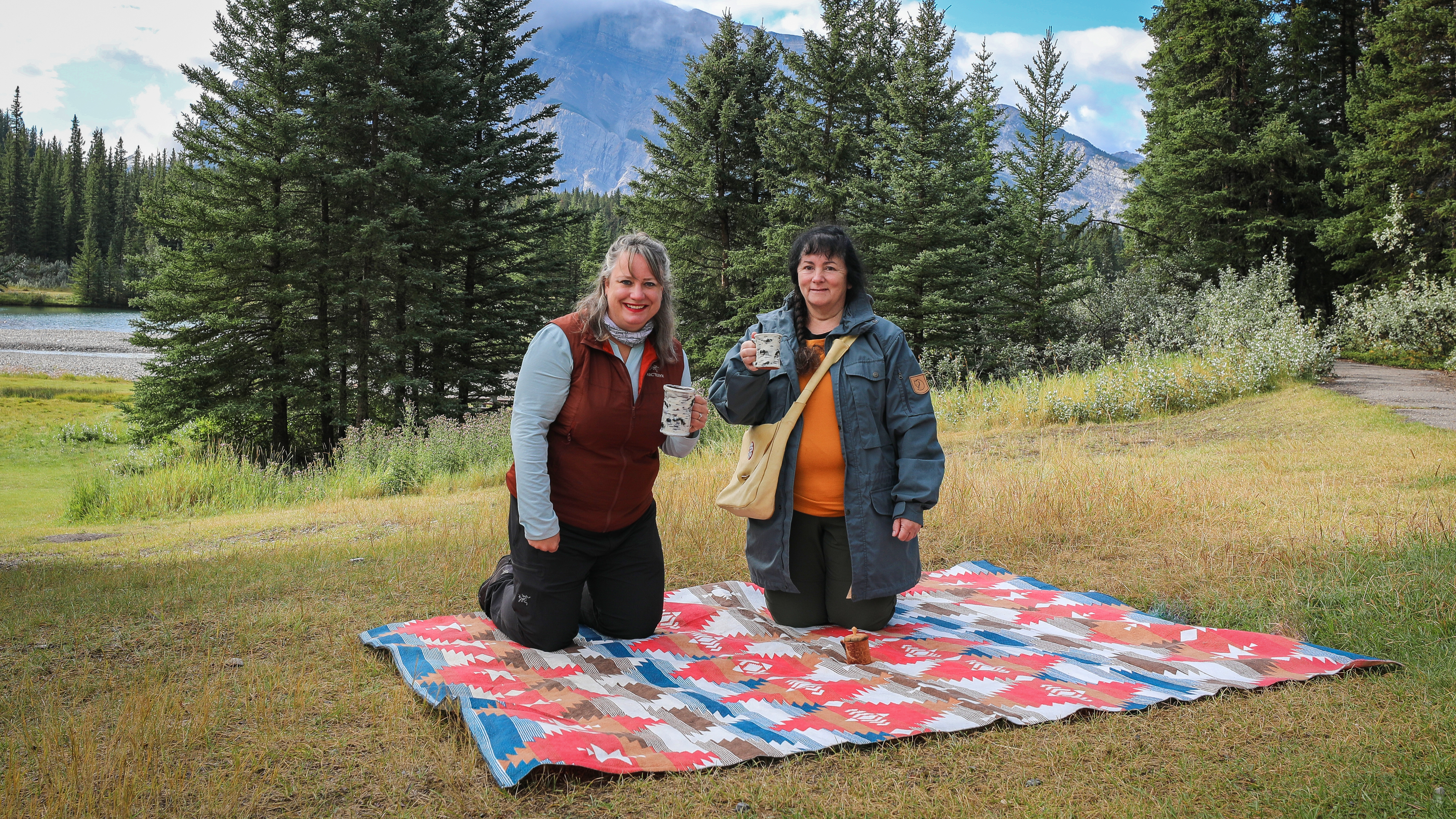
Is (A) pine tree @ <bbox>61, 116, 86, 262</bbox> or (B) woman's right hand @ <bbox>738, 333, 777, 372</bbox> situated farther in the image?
(A) pine tree @ <bbox>61, 116, 86, 262</bbox>

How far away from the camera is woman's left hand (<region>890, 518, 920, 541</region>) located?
11.4ft

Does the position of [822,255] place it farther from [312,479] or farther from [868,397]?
[312,479]

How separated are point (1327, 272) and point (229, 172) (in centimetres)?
2719

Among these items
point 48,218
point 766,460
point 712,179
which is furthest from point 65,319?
point 766,460

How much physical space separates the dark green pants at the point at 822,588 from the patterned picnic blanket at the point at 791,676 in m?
0.08

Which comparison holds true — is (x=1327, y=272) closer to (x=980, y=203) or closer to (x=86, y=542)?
(x=980, y=203)

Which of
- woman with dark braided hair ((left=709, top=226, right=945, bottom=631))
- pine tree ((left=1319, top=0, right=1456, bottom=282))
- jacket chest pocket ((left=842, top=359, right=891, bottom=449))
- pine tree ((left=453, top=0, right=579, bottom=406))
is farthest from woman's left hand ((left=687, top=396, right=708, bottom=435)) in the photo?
pine tree ((left=1319, top=0, right=1456, bottom=282))

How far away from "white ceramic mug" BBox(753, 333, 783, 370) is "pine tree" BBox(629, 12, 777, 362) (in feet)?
64.3

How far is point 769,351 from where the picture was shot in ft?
10.7

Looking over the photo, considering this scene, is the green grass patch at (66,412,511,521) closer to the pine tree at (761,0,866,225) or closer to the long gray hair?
the long gray hair

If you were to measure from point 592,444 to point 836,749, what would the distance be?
5.17ft

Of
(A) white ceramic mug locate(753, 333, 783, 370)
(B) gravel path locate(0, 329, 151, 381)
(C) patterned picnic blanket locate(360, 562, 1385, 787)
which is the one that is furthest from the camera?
(B) gravel path locate(0, 329, 151, 381)

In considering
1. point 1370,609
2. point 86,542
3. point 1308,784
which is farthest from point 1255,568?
point 86,542

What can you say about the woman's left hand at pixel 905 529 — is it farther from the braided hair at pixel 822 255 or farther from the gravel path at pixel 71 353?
the gravel path at pixel 71 353
